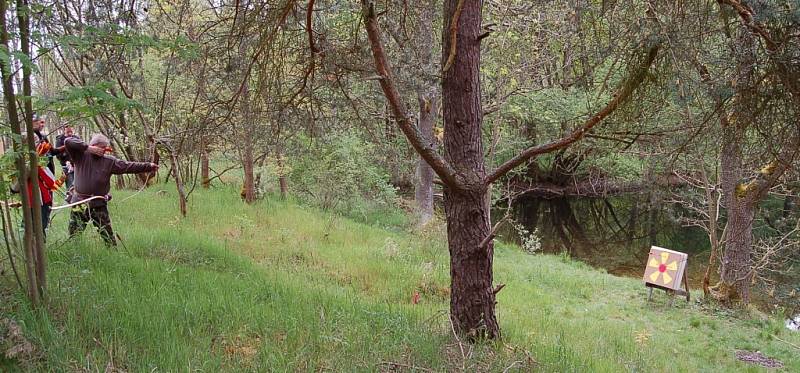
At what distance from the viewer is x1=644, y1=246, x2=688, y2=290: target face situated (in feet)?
Result: 32.3

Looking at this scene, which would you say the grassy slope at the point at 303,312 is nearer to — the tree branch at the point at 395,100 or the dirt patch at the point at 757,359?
the dirt patch at the point at 757,359

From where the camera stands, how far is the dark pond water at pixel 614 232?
16.8m

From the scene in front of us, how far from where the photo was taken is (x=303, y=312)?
4551mm

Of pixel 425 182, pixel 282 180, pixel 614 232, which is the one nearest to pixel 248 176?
pixel 282 180

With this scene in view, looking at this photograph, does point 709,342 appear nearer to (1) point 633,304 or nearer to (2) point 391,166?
(1) point 633,304

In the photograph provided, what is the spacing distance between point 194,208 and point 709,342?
860 centimetres

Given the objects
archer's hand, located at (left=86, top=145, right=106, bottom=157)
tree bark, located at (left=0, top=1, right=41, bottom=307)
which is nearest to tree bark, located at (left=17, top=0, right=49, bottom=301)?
tree bark, located at (left=0, top=1, right=41, bottom=307)

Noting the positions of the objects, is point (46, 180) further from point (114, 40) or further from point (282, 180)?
point (282, 180)

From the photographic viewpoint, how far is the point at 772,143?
3.47 meters

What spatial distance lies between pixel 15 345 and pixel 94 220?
3.18 meters

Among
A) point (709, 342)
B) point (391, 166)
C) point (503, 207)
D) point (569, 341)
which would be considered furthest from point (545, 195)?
point (569, 341)


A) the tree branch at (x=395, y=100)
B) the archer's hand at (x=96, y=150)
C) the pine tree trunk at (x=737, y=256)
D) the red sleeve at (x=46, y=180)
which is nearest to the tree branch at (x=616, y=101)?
the tree branch at (x=395, y=100)

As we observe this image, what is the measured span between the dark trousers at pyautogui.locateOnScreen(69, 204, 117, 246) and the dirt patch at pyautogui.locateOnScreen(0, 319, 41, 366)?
2561 millimetres

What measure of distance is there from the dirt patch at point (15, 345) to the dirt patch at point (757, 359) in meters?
7.87
